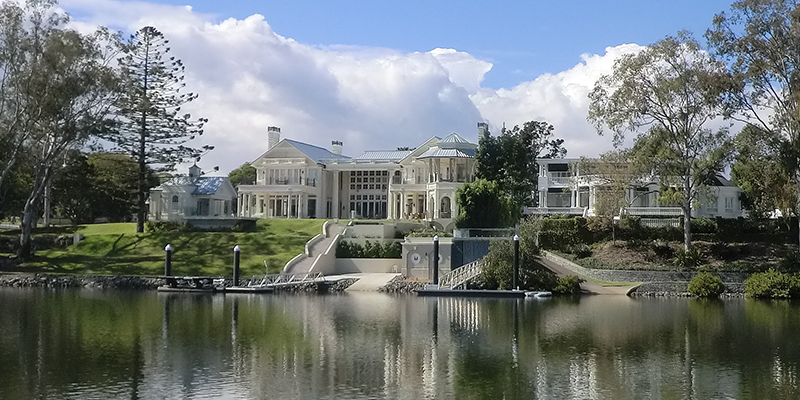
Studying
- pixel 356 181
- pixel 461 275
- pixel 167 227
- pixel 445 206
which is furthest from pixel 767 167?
pixel 167 227

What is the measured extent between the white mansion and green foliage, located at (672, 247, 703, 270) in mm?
9201

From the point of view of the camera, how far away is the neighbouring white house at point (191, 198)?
187 ft

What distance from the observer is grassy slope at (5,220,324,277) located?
42125 millimetres

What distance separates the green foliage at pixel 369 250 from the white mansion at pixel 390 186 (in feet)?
25.1

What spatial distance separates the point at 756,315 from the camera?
28.9 metres

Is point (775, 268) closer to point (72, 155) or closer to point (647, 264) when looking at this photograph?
point (647, 264)

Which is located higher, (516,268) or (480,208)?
(480,208)

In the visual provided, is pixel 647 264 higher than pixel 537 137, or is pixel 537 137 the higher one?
pixel 537 137

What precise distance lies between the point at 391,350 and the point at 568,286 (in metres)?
18.7

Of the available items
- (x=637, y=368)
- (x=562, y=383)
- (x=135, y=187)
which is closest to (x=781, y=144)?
(x=637, y=368)

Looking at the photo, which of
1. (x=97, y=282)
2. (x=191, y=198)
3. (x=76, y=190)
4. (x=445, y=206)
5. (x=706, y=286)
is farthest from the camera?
(x=76, y=190)

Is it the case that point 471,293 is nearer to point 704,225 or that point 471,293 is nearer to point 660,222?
point 660,222

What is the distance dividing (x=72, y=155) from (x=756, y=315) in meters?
41.0

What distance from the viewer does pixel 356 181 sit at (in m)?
63.4
